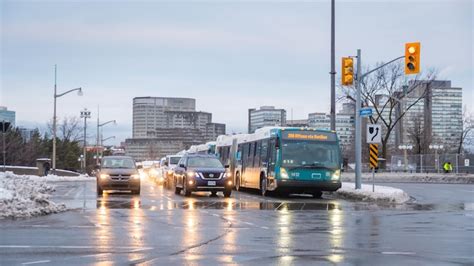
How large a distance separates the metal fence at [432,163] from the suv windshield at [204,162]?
132ft

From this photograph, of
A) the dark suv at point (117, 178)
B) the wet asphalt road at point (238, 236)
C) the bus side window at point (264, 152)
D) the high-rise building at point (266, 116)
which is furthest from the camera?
the high-rise building at point (266, 116)

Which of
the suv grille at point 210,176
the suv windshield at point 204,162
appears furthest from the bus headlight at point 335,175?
the suv windshield at point 204,162

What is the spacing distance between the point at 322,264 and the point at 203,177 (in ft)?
56.4

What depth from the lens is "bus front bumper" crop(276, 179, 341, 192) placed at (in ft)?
86.0

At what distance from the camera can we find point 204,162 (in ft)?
92.1

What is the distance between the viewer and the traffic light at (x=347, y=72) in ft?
86.2

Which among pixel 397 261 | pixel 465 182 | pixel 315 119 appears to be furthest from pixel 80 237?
pixel 315 119

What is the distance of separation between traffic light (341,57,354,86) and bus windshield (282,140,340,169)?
275cm

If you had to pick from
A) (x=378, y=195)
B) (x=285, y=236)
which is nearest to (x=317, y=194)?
(x=378, y=195)

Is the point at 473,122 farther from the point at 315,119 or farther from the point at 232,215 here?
the point at 232,215

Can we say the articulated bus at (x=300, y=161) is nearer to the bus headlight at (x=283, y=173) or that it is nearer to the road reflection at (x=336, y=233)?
the bus headlight at (x=283, y=173)

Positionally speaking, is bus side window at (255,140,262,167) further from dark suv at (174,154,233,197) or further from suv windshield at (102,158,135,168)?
suv windshield at (102,158,135,168)

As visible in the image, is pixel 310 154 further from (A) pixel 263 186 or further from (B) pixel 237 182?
(B) pixel 237 182

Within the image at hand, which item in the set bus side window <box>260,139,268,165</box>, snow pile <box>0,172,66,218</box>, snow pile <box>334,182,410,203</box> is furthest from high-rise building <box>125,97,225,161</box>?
snow pile <box>0,172,66,218</box>
